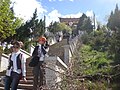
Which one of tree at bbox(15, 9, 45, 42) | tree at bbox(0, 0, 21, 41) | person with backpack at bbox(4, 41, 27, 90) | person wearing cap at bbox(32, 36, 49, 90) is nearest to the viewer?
person with backpack at bbox(4, 41, 27, 90)

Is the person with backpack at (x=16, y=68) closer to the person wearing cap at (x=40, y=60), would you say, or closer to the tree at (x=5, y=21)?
the person wearing cap at (x=40, y=60)

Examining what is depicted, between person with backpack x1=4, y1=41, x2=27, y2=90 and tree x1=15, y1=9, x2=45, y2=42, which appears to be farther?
tree x1=15, y1=9, x2=45, y2=42

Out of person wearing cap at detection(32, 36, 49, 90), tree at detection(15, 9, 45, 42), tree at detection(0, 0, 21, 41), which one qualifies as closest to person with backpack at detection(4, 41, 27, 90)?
person wearing cap at detection(32, 36, 49, 90)

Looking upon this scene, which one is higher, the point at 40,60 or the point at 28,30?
the point at 28,30

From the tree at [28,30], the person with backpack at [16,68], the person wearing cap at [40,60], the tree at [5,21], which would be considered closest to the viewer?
the person with backpack at [16,68]

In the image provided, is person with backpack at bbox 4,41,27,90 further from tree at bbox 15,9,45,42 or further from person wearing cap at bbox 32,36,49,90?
tree at bbox 15,9,45,42

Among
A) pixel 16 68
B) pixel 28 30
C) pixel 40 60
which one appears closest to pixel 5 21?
pixel 28 30

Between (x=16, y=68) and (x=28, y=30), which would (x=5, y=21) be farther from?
(x=16, y=68)

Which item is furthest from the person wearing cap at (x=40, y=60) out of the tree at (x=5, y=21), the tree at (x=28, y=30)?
the tree at (x=28, y=30)

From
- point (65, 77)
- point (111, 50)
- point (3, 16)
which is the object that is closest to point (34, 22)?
point (3, 16)

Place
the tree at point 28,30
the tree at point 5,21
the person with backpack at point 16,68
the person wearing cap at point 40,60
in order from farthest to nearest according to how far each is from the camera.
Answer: the tree at point 28,30 → the tree at point 5,21 → the person wearing cap at point 40,60 → the person with backpack at point 16,68

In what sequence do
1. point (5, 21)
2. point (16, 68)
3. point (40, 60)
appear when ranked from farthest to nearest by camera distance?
point (5, 21) < point (40, 60) < point (16, 68)

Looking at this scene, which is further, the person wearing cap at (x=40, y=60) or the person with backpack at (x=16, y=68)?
the person wearing cap at (x=40, y=60)

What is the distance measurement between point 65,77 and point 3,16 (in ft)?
50.3
